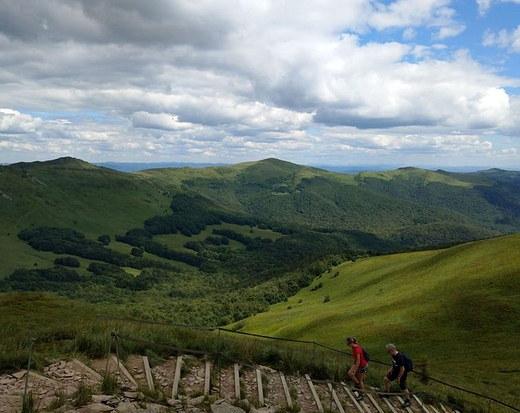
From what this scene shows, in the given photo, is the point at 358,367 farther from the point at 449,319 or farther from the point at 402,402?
the point at 449,319

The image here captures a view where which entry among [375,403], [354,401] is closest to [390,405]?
[375,403]

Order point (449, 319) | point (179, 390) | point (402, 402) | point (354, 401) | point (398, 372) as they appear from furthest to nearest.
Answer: point (449, 319) < point (398, 372) < point (402, 402) < point (354, 401) < point (179, 390)

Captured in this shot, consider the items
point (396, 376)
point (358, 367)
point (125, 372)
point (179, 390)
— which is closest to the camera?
point (179, 390)

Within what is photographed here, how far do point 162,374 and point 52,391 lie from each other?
13.7ft

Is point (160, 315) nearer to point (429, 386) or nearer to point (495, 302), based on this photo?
point (495, 302)

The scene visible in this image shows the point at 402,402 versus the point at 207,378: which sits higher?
the point at 207,378

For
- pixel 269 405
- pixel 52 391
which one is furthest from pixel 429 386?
pixel 52 391

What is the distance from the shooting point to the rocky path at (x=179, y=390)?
11.9 m

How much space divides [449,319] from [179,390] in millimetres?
38455

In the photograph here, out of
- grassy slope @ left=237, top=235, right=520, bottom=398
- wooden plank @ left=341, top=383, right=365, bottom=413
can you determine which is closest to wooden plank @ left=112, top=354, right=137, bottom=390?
wooden plank @ left=341, top=383, right=365, bottom=413

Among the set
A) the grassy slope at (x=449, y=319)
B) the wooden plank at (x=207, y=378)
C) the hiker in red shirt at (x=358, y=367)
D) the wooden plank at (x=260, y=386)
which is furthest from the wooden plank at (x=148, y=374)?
the grassy slope at (x=449, y=319)

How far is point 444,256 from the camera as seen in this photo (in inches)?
2790

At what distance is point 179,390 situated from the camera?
1452 centimetres

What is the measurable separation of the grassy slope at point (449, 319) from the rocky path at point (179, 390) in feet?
47.3
